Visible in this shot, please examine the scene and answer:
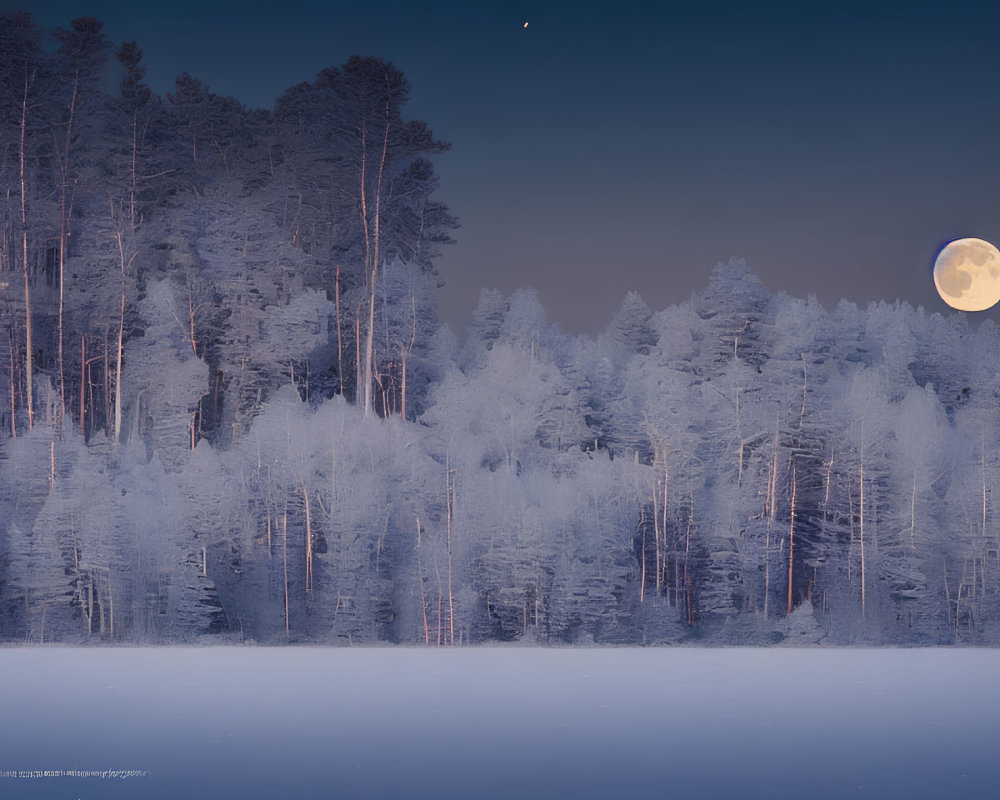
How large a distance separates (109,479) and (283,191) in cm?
1144

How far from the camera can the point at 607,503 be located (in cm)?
2756

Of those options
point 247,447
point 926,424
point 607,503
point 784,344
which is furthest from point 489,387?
point 926,424

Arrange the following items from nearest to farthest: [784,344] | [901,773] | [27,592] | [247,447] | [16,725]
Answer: [901,773] → [16,725] → [27,592] → [247,447] → [784,344]

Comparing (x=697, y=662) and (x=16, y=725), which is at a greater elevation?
(x=16, y=725)

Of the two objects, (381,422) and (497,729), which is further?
(381,422)

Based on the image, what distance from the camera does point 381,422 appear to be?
2844 centimetres

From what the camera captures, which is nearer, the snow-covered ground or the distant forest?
the snow-covered ground

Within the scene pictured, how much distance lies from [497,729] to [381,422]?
710 inches

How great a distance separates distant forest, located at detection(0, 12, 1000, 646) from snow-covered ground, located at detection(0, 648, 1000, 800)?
26.5ft

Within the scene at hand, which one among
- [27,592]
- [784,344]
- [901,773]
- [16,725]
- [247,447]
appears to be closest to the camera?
[901,773]

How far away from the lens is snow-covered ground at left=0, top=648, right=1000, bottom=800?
837 cm

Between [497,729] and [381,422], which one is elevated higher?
[381,422]

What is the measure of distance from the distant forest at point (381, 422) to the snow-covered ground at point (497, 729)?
8082 millimetres

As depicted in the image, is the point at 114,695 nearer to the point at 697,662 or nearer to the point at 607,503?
the point at 697,662
